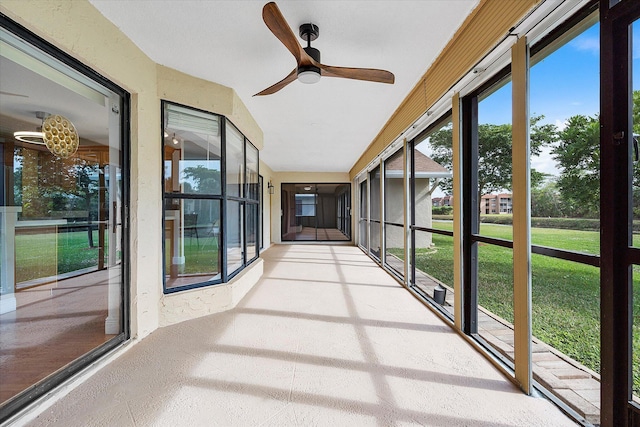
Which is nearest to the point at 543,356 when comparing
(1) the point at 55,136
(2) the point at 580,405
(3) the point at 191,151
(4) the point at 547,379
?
(4) the point at 547,379

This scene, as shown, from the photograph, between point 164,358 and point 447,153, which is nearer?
point 164,358

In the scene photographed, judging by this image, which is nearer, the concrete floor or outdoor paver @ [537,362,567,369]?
the concrete floor

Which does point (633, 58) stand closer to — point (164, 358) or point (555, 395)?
point (555, 395)

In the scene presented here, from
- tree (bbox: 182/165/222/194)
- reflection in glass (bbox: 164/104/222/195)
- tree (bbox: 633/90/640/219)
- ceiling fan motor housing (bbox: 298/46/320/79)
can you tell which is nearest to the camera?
tree (bbox: 633/90/640/219)

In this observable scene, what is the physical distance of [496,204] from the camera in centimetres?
247

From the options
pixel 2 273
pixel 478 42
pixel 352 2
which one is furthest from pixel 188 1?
pixel 2 273

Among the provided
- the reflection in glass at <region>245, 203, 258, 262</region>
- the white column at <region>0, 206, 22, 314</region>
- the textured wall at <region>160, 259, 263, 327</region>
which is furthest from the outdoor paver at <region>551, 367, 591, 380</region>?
the white column at <region>0, 206, 22, 314</region>

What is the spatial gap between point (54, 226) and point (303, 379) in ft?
14.1

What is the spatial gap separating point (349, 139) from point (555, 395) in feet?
16.5

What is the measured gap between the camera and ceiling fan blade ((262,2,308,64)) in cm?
167

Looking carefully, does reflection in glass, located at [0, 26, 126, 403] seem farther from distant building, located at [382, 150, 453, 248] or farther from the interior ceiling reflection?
distant building, located at [382, 150, 453, 248]

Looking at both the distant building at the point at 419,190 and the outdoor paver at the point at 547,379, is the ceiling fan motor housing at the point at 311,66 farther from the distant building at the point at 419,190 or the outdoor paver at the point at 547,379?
the outdoor paver at the point at 547,379

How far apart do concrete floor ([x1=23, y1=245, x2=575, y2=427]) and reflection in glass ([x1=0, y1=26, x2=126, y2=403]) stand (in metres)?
0.49

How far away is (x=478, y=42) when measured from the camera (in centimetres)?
212
